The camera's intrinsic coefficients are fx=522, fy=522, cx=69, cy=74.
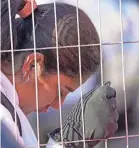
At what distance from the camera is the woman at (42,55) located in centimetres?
194

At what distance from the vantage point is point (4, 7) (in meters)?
1.93

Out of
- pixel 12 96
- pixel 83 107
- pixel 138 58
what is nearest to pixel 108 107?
pixel 83 107

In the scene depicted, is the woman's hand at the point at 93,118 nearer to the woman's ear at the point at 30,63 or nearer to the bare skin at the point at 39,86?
the bare skin at the point at 39,86

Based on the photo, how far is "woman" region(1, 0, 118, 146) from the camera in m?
1.94

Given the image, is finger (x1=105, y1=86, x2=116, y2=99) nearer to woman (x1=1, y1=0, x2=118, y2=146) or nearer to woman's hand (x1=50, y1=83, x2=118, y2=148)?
woman's hand (x1=50, y1=83, x2=118, y2=148)

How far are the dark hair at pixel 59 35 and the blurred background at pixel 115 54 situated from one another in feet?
0.12

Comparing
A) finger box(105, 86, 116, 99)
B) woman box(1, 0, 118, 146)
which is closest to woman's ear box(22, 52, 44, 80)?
woman box(1, 0, 118, 146)

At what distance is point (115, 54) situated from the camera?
199 centimetres

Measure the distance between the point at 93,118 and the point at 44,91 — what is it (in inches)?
8.4

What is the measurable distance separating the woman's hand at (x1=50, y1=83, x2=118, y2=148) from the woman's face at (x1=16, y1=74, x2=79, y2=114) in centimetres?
7

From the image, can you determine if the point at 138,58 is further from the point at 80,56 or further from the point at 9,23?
the point at 9,23

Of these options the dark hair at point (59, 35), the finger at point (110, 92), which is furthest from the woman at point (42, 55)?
the finger at point (110, 92)

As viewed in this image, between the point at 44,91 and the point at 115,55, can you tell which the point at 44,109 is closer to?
the point at 44,91

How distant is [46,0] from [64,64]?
0.81ft
